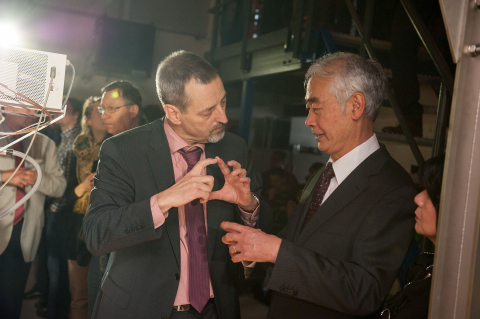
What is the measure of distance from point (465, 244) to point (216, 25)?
4473 mm

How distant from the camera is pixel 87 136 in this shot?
2930 millimetres

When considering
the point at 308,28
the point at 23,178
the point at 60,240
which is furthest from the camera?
the point at 60,240

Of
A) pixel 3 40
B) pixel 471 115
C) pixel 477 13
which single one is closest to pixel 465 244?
pixel 471 115

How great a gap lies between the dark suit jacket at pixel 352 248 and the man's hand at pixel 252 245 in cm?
3

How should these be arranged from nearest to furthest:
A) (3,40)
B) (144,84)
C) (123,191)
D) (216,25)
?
(3,40), (123,191), (216,25), (144,84)

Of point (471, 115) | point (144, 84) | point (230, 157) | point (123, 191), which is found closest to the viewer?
point (471, 115)

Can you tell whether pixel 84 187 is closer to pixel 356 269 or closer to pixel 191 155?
pixel 191 155

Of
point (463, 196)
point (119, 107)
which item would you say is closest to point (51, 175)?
point (119, 107)

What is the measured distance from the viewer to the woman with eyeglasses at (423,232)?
3.74 ft

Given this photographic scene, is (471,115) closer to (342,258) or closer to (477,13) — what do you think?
(477,13)

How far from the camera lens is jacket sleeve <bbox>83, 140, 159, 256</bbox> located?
4.29 ft

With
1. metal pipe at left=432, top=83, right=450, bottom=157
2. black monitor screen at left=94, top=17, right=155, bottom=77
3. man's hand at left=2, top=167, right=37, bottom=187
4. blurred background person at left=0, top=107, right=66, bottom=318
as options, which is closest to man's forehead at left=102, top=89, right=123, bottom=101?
blurred background person at left=0, top=107, right=66, bottom=318

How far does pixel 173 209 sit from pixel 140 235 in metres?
0.21

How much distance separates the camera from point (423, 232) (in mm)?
1192
